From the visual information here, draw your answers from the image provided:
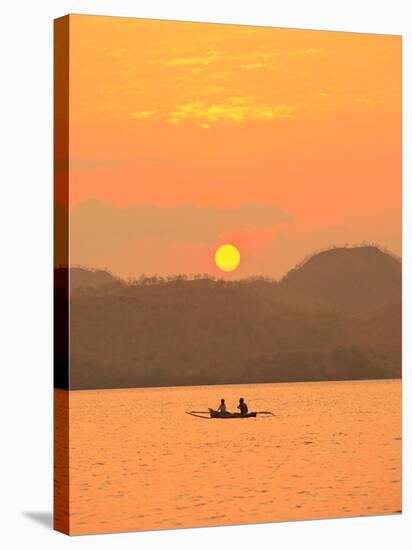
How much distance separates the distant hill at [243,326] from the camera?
599 inches

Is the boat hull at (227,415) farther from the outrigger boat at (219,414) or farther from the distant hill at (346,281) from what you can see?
the distant hill at (346,281)

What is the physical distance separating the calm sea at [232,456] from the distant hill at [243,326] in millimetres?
145

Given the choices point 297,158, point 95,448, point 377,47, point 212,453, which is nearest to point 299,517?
point 212,453

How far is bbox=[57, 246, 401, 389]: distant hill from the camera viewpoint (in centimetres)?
1523

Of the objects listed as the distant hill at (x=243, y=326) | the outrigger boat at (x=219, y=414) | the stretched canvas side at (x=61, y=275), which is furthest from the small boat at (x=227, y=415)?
the stretched canvas side at (x=61, y=275)

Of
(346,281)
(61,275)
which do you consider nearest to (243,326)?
(346,281)

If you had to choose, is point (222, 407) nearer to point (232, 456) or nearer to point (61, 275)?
point (232, 456)

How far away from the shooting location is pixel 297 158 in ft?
52.6

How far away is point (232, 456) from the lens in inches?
617

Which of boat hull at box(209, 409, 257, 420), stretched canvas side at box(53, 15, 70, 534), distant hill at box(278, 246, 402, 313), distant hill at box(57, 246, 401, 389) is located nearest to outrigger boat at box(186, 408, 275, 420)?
boat hull at box(209, 409, 257, 420)

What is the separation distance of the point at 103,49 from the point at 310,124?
82.8 inches

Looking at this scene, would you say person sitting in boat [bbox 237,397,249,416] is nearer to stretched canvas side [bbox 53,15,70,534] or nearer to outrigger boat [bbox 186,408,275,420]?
outrigger boat [bbox 186,408,275,420]

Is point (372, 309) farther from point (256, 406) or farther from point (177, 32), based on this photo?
point (177, 32)

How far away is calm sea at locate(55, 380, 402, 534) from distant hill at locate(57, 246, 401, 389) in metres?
0.15
